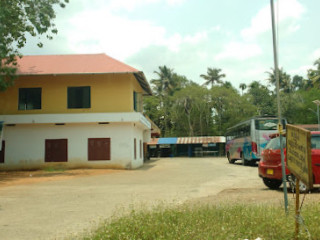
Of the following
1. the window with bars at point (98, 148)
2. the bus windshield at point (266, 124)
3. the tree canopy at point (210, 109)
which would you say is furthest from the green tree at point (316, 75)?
the window with bars at point (98, 148)

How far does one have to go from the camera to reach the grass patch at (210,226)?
4629 millimetres

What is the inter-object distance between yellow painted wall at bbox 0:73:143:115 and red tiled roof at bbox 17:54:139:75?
47 centimetres

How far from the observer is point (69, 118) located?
2162cm

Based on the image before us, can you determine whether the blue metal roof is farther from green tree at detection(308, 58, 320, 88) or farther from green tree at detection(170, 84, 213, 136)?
green tree at detection(308, 58, 320, 88)

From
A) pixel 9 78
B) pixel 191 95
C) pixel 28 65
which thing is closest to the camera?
pixel 9 78

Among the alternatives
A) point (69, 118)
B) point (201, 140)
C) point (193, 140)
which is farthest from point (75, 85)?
point (201, 140)

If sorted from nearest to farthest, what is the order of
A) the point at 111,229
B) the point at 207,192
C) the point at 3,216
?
1. the point at 111,229
2. the point at 3,216
3. the point at 207,192

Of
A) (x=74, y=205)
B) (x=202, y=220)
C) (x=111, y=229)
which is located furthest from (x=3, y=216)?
(x=202, y=220)

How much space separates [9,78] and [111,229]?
1899cm

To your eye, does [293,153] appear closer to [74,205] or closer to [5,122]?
[74,205]

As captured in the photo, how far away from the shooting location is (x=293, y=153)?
194 inches

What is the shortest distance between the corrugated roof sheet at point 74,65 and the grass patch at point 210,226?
53.2ft

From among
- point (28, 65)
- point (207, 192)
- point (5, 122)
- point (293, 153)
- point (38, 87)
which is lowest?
point (207, 192)

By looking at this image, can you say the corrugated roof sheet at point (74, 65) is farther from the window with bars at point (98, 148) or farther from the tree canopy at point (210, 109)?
the tree canopy at point (210, 109)
